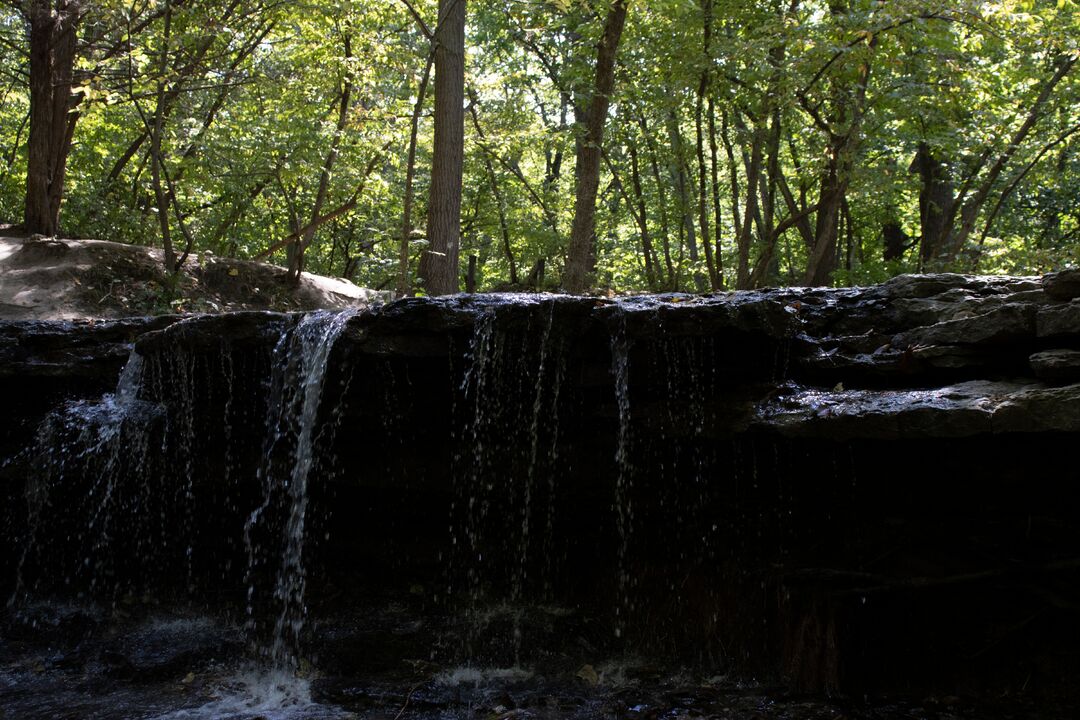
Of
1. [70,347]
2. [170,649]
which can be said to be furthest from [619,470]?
[70,347]

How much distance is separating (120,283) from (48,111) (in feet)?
9.12

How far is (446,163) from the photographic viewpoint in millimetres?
10266

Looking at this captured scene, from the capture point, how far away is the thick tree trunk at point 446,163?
10.2 meters

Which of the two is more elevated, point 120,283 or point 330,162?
point 330,162

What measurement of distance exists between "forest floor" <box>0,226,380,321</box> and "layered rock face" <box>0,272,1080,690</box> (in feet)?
9.29

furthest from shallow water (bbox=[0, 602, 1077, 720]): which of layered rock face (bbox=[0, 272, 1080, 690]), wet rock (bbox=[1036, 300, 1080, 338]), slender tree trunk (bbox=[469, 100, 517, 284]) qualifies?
slender tree trunk (bbox=[469, 100, 517, 284])

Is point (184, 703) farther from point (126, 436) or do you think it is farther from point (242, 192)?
point (242, 192)

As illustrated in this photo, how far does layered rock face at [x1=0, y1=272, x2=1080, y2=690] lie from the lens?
506cm

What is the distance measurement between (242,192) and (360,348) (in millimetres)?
7593

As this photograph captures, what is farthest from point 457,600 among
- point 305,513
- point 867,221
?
point 867,221

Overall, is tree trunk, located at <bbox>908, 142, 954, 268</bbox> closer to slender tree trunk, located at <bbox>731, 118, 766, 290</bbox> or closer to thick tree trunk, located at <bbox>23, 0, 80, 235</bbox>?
slender tree trunk, located at <bbox>731, 118, 766, 290</bbox>

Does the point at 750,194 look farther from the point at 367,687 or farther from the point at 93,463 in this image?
the point at 93,463

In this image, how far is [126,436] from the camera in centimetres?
679

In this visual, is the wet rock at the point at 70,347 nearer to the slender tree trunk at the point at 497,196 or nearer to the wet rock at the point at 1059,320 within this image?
the wet rock at the point at 1059,320
